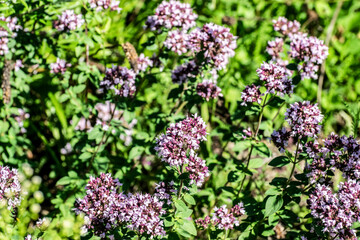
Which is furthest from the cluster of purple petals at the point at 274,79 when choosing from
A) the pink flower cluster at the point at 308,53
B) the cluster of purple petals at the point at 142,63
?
the cluster of purple petals at the point at 142,63

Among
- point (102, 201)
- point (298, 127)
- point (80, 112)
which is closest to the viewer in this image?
point (102, 201)

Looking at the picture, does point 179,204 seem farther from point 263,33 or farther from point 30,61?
point 263,33

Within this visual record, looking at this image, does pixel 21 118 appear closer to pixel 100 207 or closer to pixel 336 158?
pixel 100 207

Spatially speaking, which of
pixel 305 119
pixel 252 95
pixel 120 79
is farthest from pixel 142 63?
pixel 305 119

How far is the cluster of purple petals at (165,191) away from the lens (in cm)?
292

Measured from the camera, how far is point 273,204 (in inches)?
124

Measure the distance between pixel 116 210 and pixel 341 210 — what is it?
165 centimetres

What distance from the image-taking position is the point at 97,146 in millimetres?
4328

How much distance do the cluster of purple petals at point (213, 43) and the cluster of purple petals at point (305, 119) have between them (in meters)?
1.00

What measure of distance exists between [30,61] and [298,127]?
3117 mm

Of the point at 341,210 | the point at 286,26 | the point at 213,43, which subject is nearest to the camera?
the point at 341,210

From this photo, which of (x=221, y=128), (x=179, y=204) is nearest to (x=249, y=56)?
(x=221, y=128)

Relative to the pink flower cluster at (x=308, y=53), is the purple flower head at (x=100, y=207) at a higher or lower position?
lower

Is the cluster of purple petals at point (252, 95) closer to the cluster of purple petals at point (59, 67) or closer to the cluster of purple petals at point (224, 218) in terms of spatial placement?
the cluster of purple petals at point (224, 218)
